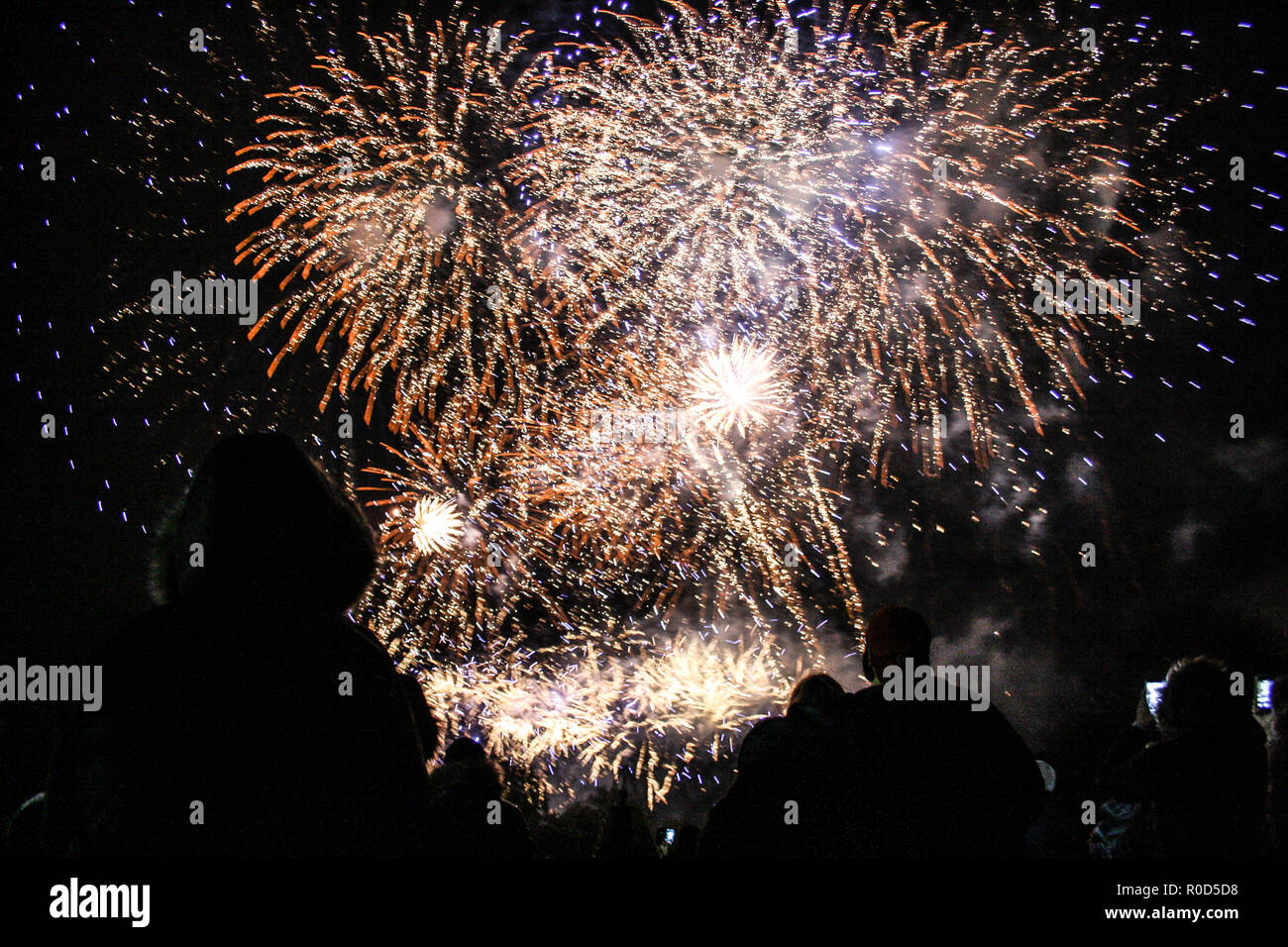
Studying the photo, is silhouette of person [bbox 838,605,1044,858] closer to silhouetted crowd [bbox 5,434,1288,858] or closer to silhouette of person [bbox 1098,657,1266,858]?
silhouetted crowd [bbox 5,434,1288,858]

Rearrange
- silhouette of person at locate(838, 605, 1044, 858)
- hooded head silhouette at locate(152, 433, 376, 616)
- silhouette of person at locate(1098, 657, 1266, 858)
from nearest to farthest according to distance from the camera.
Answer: hooded head silhouette at locate(152, 433, 376, 616), silhouette of person at locate(838, 605, 1044, 858), silhouette of person at locate(1098, 657, 1266, 858)

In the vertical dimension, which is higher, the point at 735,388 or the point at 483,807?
the point at 735,388

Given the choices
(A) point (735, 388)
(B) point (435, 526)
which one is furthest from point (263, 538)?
(B) point (435, 526)

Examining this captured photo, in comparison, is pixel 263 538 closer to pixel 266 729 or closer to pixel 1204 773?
pixel 266 729

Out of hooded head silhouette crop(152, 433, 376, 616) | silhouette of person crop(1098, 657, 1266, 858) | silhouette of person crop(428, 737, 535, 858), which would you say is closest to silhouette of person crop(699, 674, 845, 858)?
silhouette of person crop(428, 737, 535, 858)

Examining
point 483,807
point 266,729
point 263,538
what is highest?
point 263,538

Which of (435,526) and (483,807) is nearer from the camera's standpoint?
(483,807)

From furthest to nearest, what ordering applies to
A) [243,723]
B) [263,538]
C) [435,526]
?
[435,526]
[263,538]
[243,723]
